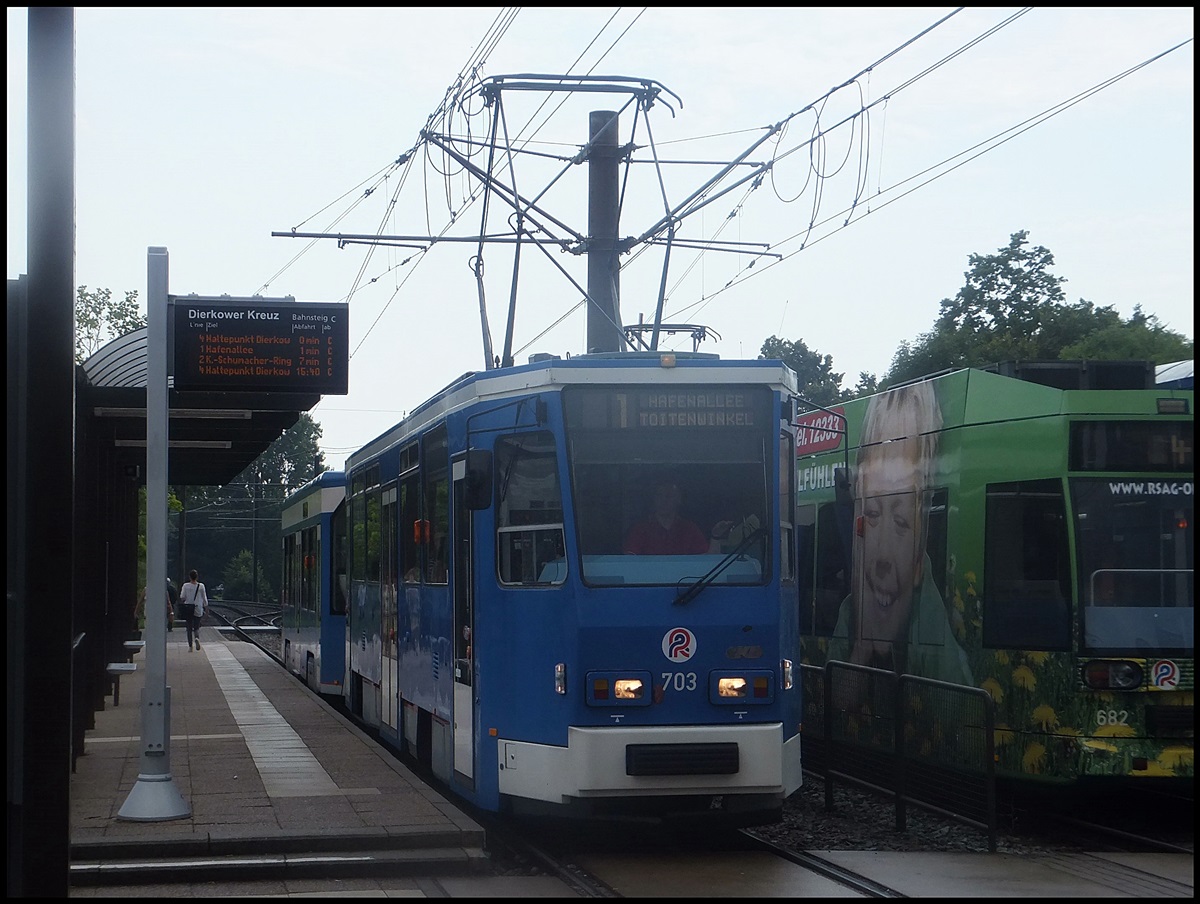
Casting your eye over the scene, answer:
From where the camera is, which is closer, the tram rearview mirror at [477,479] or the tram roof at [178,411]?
the tram rearview mirror at [477,479]

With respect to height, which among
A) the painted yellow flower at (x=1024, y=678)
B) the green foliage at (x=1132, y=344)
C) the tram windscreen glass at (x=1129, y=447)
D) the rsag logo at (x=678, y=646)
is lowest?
the painted yellow flower at (x=1024, y=678)

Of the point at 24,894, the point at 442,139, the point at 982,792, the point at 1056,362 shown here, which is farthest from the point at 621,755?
the point at 442,139

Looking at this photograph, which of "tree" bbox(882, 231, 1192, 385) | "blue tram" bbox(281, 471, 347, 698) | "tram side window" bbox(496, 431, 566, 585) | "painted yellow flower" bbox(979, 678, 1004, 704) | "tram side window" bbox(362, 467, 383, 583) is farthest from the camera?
"tree" bbox(882, 231, 1192, 385)

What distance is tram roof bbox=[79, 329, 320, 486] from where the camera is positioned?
14.7 meters

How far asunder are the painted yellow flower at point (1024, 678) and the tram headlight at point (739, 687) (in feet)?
Answer: 7.03

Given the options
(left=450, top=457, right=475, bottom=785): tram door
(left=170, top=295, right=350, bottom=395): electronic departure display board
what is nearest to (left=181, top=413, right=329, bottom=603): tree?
(left=170, top=295, right=350, bottom=395): electronic departure display board

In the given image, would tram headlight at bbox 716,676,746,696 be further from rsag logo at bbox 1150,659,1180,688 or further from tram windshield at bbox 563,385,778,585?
rsag logo at bbox 1150,659,1180,688

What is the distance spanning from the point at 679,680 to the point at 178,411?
8.43 metres

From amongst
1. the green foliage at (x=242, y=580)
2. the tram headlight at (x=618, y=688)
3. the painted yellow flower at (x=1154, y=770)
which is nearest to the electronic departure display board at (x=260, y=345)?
the tram headlight at (x=618, y=688)

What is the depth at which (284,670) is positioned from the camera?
91.2 feet

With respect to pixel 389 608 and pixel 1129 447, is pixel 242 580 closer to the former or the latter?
pixel 389 608

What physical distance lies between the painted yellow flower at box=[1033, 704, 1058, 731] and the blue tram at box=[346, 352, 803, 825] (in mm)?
1822

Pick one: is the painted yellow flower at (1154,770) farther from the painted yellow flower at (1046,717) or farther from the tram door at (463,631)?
the tram door at (463,631)

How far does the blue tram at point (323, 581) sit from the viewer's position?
20.7m
